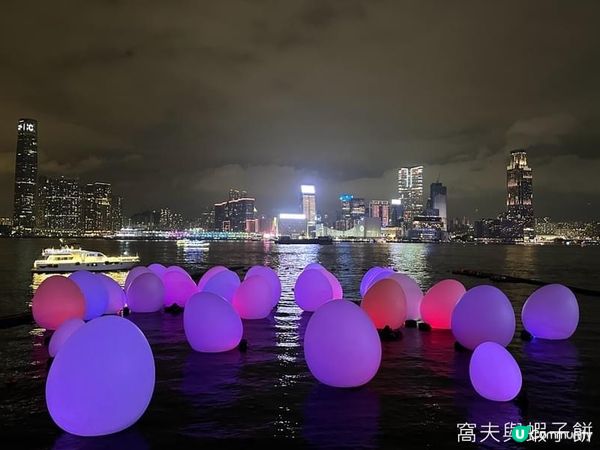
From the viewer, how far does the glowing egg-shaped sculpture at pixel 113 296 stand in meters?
20.3

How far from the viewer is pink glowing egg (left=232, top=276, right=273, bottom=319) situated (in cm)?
2001

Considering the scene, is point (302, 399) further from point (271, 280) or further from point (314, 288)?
point (271, 280)

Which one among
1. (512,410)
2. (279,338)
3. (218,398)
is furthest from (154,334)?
(512,410)

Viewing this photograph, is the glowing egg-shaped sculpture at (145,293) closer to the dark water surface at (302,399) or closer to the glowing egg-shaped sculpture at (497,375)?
the dark water surface at (302,399)

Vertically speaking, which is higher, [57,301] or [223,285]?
[223,285]

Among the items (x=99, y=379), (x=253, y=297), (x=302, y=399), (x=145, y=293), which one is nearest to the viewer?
(x=99, y=379)

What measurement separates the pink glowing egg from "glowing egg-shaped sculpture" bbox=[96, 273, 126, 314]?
4948 millimetres

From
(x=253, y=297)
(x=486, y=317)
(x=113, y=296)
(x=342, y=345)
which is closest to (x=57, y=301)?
(x=113, y=296)

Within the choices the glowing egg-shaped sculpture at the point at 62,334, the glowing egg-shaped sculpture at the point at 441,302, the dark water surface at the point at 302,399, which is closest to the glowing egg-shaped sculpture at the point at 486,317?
the dark water surface at the point at 302,399

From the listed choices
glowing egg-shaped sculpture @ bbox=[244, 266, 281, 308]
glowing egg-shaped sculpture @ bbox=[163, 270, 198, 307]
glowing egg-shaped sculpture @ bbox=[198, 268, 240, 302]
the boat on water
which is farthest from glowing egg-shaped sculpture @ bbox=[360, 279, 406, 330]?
the boat on water

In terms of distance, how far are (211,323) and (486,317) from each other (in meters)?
7.98

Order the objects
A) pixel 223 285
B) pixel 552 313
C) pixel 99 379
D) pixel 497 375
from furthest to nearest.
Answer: pixel 223 285 < pixel 552 313 < pixel 497 375 < pixel 99 379

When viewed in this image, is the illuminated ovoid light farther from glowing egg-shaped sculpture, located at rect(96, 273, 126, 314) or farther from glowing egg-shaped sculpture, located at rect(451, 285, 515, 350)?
glowing egg-shaped sculpture, located at rect(96, 273, 126, 314)

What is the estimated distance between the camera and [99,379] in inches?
320
